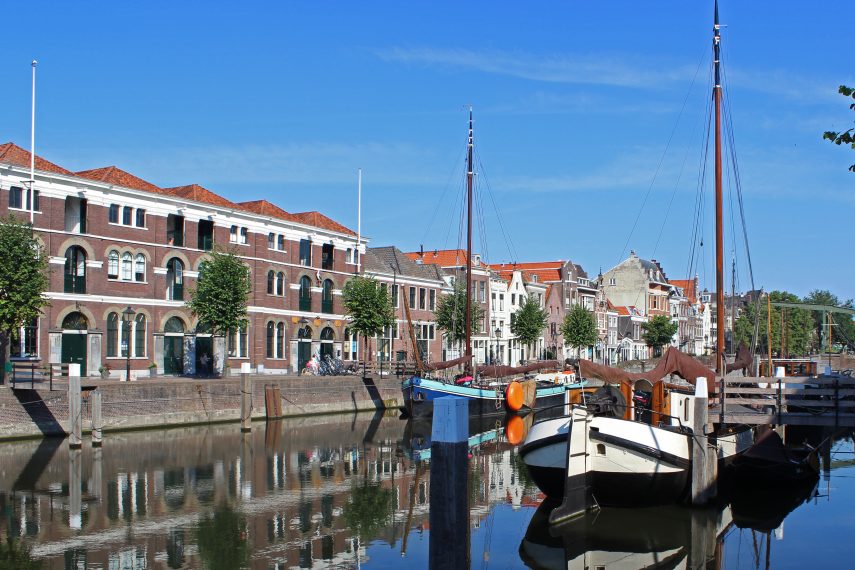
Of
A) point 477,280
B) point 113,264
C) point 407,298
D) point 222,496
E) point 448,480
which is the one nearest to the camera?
point 448,480

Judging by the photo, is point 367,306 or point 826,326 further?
point 826,326

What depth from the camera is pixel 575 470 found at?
19844 millimetres

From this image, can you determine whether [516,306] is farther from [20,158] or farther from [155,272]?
[20,158]

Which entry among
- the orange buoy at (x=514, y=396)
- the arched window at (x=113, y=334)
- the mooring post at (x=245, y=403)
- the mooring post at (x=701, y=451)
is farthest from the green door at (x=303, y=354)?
the mooring post at (x=701, y=451)

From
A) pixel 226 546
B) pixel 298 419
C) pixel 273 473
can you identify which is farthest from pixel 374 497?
pixel 298 419

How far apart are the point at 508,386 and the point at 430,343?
2319cm

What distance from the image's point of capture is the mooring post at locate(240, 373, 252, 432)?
3794 cm

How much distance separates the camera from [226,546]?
17484 mm

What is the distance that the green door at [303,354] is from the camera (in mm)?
56531

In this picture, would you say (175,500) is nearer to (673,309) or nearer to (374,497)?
(374,497)

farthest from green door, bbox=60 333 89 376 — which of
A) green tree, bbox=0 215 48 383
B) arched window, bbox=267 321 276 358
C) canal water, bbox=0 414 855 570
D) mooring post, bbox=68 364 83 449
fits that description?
arched window, bbox=267 321 276 358

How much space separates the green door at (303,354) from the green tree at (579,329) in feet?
103

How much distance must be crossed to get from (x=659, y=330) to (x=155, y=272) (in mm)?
72514

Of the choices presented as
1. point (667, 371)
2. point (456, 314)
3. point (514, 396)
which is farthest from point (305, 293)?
point (667, 371)
